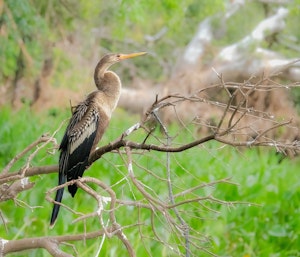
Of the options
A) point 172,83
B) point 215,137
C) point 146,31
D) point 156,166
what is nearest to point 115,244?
point 156,166

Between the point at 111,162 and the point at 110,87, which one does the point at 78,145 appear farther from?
the point at 110,87

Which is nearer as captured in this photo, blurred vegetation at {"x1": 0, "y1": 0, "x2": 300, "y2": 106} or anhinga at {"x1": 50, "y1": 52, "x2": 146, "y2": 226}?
anhinga at {"x1": 50, "y1": 52, "x2": 146, "y2": 226}

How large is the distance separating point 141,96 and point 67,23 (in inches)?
96.3

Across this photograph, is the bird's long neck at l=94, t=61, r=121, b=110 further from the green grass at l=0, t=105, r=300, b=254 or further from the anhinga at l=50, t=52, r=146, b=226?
the green grass at l=0, t=105, r=300, b=254

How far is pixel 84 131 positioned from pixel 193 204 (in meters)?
2.57

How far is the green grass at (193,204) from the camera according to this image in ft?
18.8

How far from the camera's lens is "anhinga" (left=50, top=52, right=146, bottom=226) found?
163 inches

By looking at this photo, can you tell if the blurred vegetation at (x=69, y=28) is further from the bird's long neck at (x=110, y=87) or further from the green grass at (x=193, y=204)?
the bird's long neck at (x=110, y=87)

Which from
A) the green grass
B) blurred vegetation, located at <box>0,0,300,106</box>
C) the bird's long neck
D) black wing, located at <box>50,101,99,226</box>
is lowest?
black wing, located at <box>50,101,99,226</box>

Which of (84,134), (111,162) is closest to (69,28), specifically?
(84,134)

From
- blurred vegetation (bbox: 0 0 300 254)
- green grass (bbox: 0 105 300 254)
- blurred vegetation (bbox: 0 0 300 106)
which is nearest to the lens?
green grass (bbox: 0 105 300 254)

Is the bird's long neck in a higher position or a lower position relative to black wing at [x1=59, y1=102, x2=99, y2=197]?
higher

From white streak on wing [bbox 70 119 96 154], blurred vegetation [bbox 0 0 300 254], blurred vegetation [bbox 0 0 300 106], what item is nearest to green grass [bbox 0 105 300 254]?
blurred vegetation [bbox 0 0 300 254]

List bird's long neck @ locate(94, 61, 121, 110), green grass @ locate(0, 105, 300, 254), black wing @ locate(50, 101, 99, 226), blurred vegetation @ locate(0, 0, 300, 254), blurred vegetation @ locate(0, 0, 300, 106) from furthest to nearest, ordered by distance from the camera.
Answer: blurred vegetation @ locate(0, 0, 300, 106)
blurred vegetation @ locate(0, 0, 300, 254)
green grass @ locate(0, 105, 300, 254)
bird's long neck @ locate(94, 61, 121, 110)
black wing @ locate(50, 101, 99, 226)
